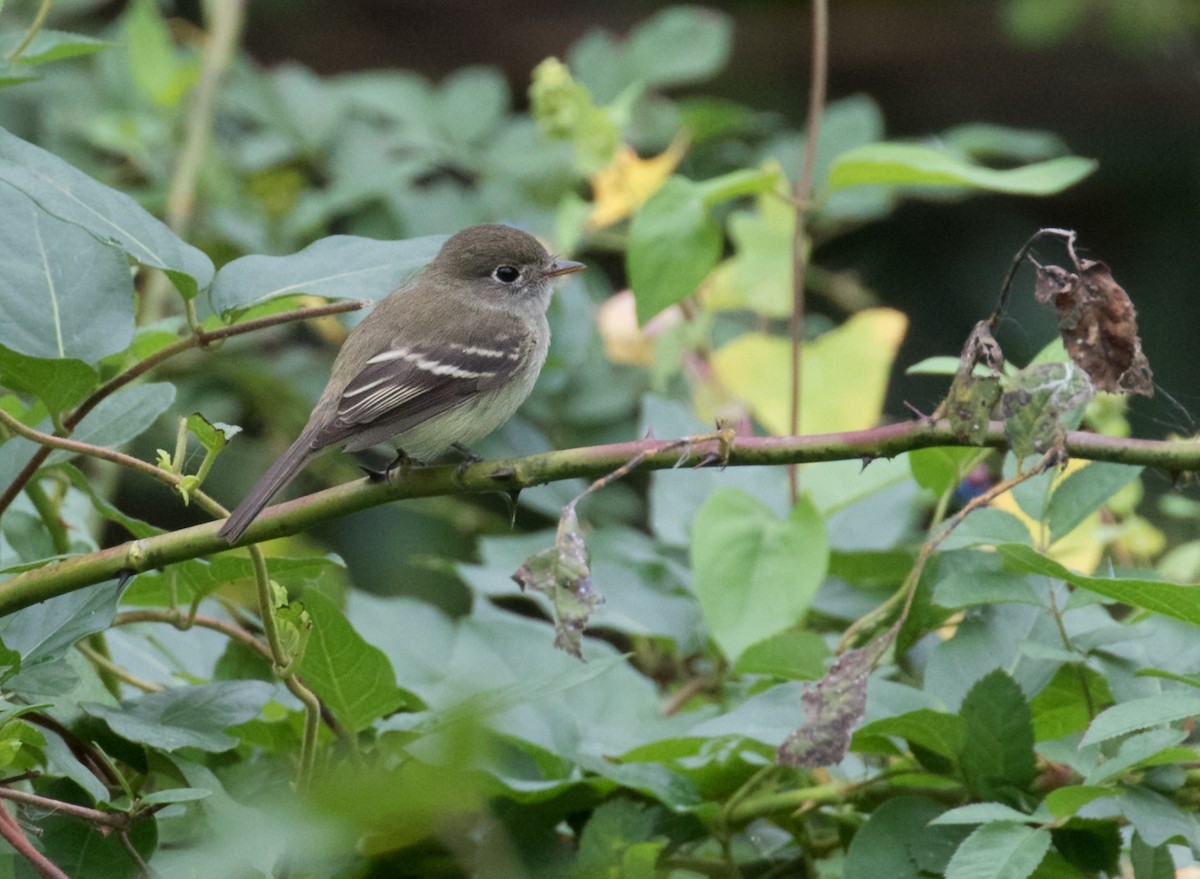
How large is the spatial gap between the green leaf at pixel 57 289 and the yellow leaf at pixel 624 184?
197cm

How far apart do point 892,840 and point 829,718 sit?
0.99 ft

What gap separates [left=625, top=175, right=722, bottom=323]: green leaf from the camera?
90.7 inches

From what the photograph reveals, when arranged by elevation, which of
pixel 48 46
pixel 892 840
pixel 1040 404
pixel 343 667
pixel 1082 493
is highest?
pixel 48 46

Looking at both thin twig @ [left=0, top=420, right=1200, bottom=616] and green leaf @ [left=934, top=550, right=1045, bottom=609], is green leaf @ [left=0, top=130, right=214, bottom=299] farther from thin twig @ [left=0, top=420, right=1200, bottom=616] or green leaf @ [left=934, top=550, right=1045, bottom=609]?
green leaf @ [left=934, top=550, right=1045, bottom=609]

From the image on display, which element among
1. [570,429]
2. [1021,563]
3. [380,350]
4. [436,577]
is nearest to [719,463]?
[1021,563]

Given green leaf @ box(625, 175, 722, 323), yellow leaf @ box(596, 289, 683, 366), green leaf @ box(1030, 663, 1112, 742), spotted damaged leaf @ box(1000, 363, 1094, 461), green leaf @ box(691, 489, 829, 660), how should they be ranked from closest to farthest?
1. spotted damaged leaf @ box(1000, 363, 1094, 461)
2. green leaf @ box(1030, 663, 1112, 742)
3. green leaf @ box(691, 489, 829, 660)
4. green leaf @ box(625, 175, 722, 323)
5. yellow leaf @ box(596, 289, 683, 366)

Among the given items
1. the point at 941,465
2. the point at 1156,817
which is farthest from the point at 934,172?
the point at 1156,817

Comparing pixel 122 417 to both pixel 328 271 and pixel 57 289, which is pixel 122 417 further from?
pixel 328 271

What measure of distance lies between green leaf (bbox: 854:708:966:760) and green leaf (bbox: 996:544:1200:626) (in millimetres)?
220

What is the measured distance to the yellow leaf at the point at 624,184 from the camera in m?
3.60

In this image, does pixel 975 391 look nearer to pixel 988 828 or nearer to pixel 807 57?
pixel 988 828

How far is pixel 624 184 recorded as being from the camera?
11.8 ft

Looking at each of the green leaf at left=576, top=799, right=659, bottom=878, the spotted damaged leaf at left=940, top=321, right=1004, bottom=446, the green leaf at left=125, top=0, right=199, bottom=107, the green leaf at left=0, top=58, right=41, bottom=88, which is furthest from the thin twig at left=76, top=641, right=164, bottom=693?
the green leaf at left=125, top=0, right=199, bottom=107

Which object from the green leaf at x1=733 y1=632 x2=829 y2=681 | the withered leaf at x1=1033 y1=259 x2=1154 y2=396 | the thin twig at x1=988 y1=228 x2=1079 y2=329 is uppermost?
the thin twig at x1=988 y1=228 x2=1079 y2=329
